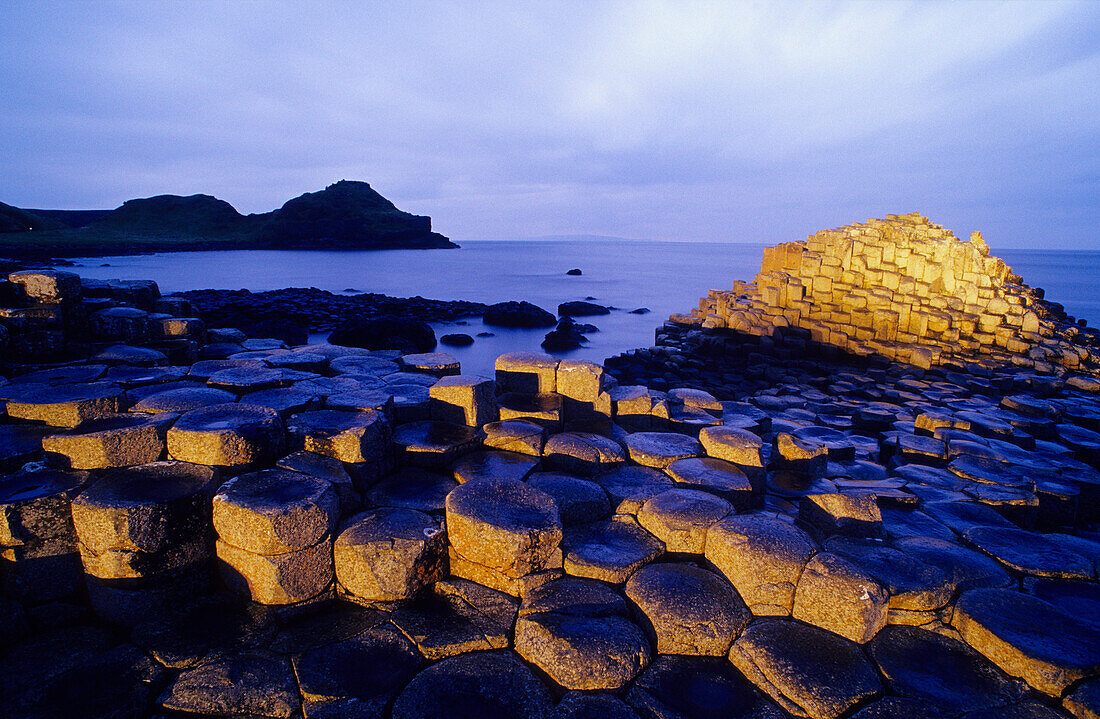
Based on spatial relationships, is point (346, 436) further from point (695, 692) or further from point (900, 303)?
point (900, 303)

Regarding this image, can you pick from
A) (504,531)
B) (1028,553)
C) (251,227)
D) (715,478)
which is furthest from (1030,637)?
(251,227)

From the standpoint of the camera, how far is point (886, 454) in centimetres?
707

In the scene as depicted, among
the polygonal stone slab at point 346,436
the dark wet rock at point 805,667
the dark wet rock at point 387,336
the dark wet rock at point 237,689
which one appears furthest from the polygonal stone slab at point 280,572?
the dark wet rock at point 387,336

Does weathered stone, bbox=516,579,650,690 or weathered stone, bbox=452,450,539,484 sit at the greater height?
weathered stone, bbox=452,450,539,484

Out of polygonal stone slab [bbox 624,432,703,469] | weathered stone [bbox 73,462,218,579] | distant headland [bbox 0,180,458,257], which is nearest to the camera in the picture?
weathered stone [bbox 73,462,218,579]

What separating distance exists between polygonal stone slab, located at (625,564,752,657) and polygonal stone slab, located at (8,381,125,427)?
479cm

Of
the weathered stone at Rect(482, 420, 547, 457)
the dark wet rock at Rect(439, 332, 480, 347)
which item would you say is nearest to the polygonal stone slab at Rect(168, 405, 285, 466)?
the weathered stone at Rect(482, 420, 547, 457)

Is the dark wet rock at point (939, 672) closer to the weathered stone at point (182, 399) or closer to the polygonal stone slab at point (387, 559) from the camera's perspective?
the polygonal stone slab at point (387, 559)

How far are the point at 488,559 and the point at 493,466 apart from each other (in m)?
1.17

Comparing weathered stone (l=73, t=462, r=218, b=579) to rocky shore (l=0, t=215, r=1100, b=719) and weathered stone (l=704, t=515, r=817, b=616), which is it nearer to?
rocky shore (l=0, t=215, r=1100, b=719)

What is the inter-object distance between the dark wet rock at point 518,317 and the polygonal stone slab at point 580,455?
71.4 feet

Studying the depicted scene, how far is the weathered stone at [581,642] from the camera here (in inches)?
111

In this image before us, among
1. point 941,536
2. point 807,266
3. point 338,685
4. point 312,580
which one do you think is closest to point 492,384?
point 312,580

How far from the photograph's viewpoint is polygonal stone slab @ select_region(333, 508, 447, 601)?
3457 millimetres
